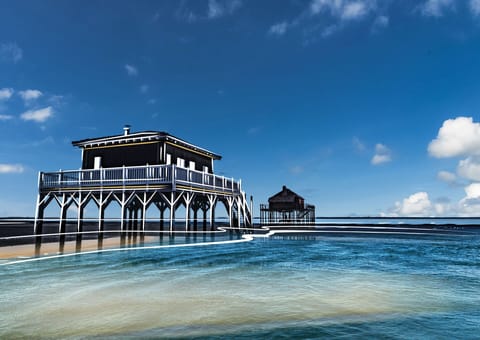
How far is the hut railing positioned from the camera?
19625 mm

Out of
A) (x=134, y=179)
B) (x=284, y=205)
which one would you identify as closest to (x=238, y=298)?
(x=134, y=179)

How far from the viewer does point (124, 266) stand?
997 centimetres

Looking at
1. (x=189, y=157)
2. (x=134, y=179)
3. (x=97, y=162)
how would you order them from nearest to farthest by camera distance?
(x=134, y=179) → (x=97, y=162) → (x=189, y=157)

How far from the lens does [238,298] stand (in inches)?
249

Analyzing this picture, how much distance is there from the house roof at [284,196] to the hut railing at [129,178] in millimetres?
17862

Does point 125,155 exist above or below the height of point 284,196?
above

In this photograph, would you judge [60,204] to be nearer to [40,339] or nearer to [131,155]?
[131,155]

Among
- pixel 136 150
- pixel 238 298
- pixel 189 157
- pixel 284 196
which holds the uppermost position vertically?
pixel 136 150

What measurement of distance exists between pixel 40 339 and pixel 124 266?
19.2 feet

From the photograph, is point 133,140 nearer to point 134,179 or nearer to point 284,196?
point 134,179

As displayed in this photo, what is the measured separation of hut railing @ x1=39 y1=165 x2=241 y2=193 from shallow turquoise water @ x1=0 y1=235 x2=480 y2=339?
8819 mm

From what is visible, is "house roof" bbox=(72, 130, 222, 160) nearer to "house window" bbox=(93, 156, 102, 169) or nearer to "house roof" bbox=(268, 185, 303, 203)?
"house window" bbox=(93, 156, 102, 169)

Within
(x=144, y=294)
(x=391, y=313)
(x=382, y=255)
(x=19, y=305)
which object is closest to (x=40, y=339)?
(x=19, y=305)

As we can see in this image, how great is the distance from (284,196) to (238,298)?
35088mm
